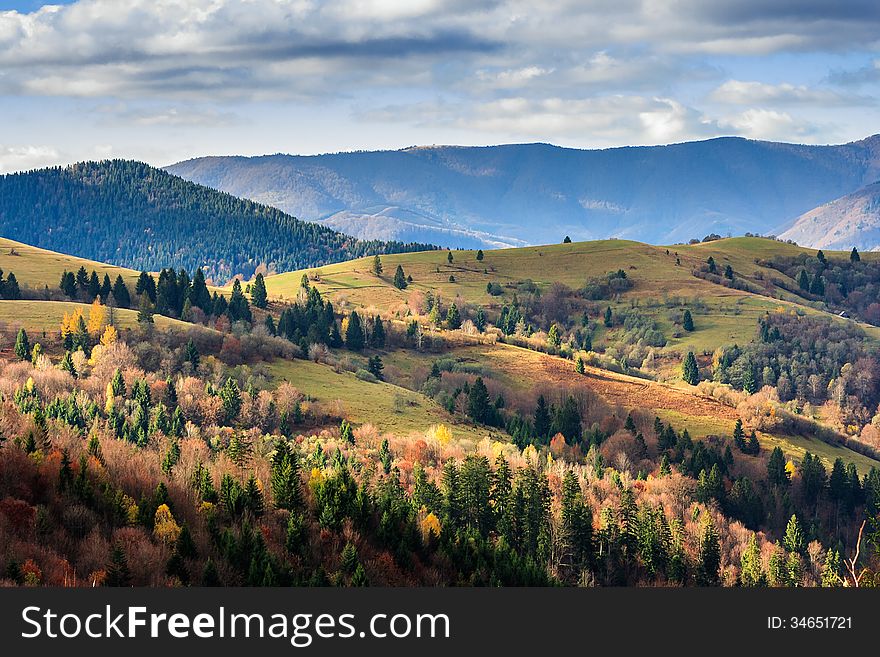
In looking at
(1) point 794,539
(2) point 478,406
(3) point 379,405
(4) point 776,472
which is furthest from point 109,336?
(1) point 794,539

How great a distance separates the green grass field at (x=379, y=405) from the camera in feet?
579

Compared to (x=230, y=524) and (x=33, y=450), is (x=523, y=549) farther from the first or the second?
(x=33, y=450)

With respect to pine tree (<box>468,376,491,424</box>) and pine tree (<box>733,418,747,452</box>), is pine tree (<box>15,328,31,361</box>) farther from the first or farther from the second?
pine tree (<box>733,418,747,452</box>)

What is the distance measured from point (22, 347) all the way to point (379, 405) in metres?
62.8

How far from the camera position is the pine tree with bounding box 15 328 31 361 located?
180 meters

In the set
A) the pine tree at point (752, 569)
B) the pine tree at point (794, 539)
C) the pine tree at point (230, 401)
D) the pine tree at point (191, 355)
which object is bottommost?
the pine tree at point (794, 539)

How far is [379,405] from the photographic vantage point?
18600 centimetres

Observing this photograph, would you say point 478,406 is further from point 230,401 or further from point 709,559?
point 709,559

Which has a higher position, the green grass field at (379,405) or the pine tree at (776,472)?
the green grass field at (379,405)

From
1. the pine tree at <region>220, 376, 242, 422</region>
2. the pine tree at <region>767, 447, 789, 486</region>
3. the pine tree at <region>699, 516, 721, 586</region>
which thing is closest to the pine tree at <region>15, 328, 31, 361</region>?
the pine tree at <region>220, 376, 242, 422</region>

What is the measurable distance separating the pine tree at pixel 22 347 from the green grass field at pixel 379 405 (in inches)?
1701

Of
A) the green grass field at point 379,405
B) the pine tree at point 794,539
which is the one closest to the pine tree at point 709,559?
the pine tree at point 794,539

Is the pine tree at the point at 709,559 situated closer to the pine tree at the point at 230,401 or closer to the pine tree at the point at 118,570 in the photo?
the pine tree at the point at 118,570

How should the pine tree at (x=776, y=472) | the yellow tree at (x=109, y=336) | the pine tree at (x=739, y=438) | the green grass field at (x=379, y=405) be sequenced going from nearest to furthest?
1. the green grass field at (x=379, y=405)
2. the pine tree at (x=776, y=472)
3. the yellow tree at (x=109, y=336)
4. the pine tree at (x=739, y=438)
